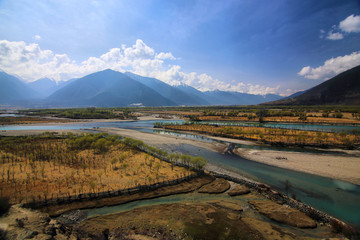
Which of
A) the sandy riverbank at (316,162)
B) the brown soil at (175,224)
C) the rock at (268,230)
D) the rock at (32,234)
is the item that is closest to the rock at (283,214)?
the rock at (268,230)

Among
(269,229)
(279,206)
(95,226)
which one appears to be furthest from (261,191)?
(95,226)

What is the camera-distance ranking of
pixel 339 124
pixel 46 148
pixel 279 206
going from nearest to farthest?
pixel 279 206, pixel 46 148, pixel 339 124

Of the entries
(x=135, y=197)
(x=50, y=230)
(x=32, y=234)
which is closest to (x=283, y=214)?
(x=135, y=197)

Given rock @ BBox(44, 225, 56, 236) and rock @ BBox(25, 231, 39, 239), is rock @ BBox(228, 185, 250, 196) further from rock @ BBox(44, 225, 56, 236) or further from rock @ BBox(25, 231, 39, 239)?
rock @ BBox(25, 231, 39, 239)

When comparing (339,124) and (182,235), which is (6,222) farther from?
(339,124)

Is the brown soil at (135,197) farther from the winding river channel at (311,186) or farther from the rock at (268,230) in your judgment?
the rock at (268,230)

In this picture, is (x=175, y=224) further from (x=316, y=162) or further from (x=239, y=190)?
(x=316, y=162)

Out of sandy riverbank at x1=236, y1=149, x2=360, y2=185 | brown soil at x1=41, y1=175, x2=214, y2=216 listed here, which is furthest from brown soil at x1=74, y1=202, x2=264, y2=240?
sandy riverbank at x1=236, y1=149, x2=360, y2=185

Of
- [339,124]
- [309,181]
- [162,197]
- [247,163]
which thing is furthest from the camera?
[339,124]
